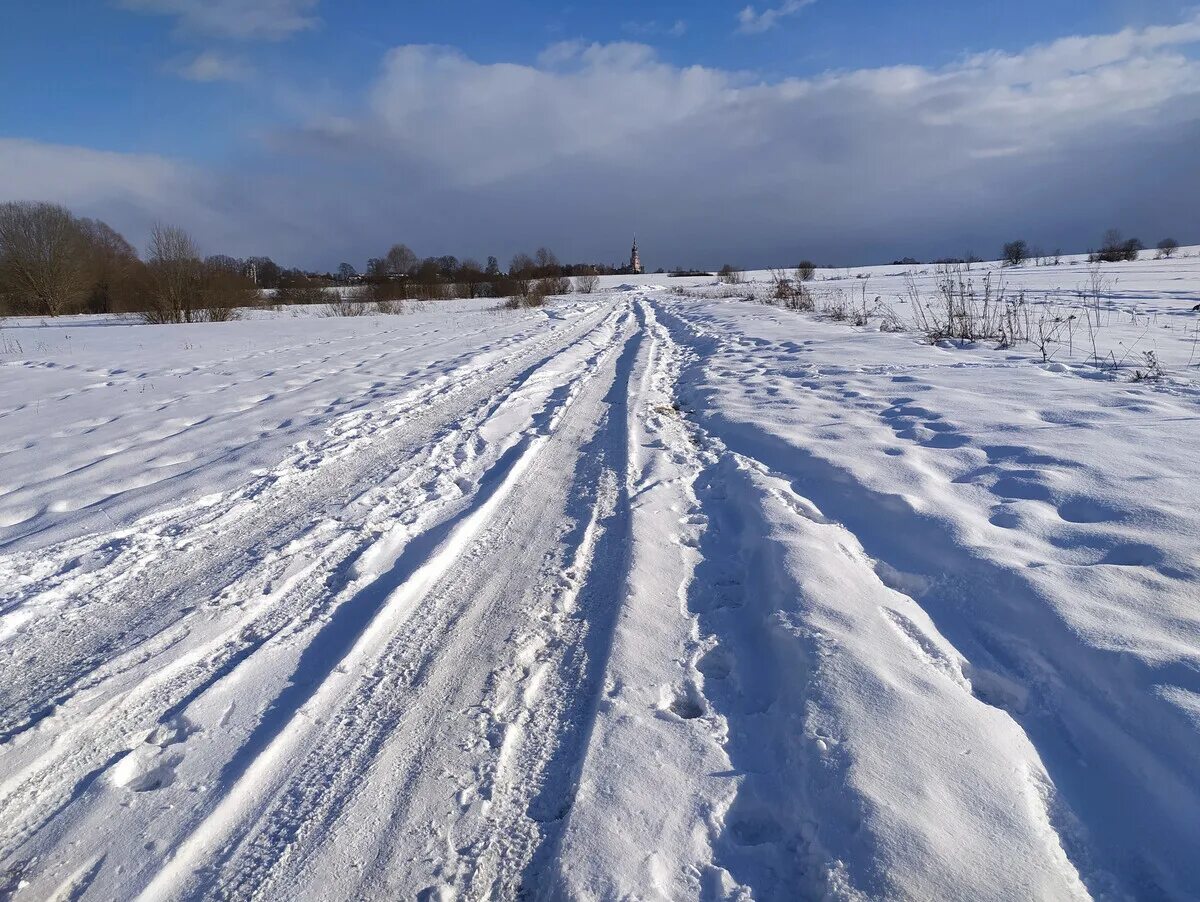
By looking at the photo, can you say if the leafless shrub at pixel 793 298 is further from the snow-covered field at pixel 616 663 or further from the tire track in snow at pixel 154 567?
the tire track in snow at pixel 154 567

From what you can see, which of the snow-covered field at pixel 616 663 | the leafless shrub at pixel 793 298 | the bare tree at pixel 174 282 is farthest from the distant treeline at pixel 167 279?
the snow-covered field at pixel 616 663

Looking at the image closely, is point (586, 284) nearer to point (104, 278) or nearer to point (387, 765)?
point (104, 278)

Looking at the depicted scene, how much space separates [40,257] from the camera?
119 feet

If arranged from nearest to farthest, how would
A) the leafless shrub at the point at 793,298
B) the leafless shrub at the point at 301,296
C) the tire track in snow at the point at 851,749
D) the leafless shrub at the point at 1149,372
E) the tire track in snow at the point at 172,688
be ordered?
the tire track in snow at the point at 851,749, the tire track in snow at the point at 172,688, the leafless shrub at the point at 1149,372, the leafless shrub at the point at 793,298, the leafless shrub at the point at 301,296

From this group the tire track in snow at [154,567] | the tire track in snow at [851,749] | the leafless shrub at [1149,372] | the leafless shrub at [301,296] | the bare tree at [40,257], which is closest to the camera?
the tire track in snow at [851,749]

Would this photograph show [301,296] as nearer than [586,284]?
Yes

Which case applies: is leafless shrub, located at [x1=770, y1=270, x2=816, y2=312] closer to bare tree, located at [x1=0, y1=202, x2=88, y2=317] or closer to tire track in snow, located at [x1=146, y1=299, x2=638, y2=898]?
tire track in snow, located at [x1=146, y1=299, x2=638, y2=898]

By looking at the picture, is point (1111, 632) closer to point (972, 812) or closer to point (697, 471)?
point (972, 812)

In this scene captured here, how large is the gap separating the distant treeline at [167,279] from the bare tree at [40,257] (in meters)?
0.05

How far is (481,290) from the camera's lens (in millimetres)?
48656

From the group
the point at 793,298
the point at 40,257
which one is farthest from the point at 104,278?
the point at 793,298

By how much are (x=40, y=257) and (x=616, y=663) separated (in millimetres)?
49575

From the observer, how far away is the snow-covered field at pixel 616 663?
5.04ft

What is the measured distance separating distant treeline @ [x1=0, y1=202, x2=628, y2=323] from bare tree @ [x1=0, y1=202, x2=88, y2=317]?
0.05 metres
